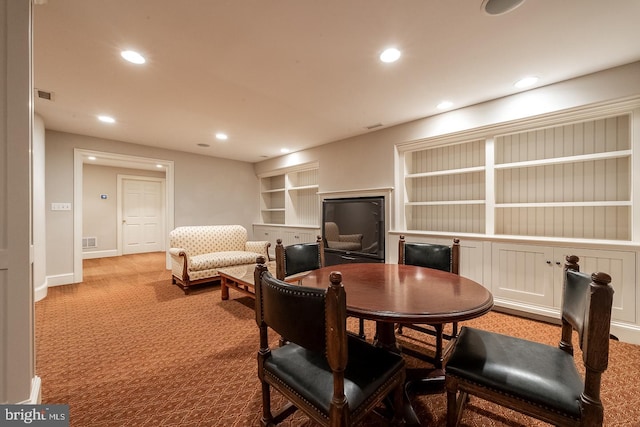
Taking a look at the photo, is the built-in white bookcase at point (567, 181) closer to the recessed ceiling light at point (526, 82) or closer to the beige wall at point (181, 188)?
the recessed ceiling light at point (526, 82)

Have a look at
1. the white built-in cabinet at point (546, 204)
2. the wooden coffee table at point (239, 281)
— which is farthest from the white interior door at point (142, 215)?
the white built-in cabinet at point (546, 204)

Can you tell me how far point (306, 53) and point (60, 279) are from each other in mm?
5021

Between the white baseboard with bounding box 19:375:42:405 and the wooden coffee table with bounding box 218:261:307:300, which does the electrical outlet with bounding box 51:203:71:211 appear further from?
the white baseboard with bounding box 19:375:42:405

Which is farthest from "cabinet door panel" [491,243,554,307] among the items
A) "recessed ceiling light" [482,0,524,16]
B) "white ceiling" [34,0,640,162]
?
"recessed ceiling light" [482,0,524,16]

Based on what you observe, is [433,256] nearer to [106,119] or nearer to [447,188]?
[447,188]

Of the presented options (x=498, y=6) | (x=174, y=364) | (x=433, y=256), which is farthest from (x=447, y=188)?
(x=174, y=364)

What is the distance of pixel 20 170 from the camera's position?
1.33 meters

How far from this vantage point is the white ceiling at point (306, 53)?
166 centimetres

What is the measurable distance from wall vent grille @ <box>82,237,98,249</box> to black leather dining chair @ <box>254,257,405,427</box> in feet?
25.7

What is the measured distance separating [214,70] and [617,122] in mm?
3821

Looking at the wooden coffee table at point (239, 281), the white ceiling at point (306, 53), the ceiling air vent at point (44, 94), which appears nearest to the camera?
the white ceiling at point (306, 53)

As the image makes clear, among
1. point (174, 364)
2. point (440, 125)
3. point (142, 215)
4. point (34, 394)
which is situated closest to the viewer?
point (34, 394)

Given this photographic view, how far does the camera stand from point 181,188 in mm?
5398

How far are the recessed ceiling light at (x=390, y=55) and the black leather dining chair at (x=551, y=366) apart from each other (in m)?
1.80
